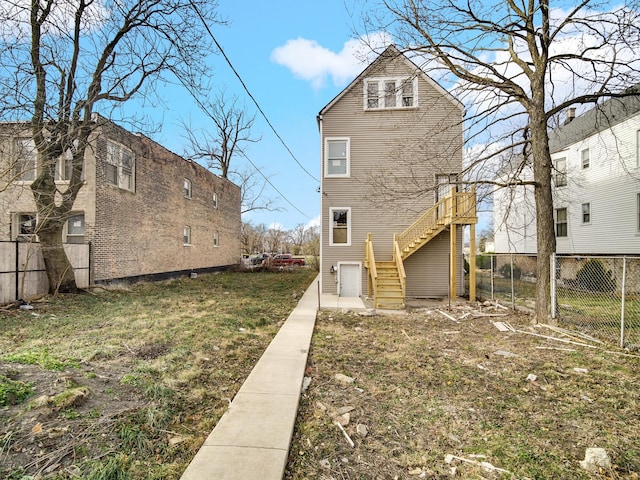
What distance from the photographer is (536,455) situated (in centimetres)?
290

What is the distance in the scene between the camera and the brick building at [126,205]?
11.6 m

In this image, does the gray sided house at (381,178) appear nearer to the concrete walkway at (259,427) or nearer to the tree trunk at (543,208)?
the tree trunk at (543,208)

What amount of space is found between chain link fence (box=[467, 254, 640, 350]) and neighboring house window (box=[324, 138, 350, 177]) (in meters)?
6.50

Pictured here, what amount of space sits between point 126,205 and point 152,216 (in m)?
1.82

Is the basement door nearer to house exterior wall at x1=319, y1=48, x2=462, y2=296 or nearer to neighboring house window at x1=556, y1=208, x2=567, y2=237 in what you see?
Result: house exterior wall at x1=319, y1=48, x2=462, y2=296

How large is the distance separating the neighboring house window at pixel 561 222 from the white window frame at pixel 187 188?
831 inches

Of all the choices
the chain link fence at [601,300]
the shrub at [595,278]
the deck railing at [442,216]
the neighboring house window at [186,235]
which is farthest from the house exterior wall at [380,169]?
the neighboring house window at [186,235]

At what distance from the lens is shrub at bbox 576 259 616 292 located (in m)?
14.1

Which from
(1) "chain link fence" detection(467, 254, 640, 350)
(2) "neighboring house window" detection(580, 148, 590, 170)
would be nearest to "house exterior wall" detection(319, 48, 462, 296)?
(1) "chain link fence" detection(467, 254, 640, 350)

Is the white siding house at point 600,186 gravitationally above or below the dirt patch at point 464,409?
above

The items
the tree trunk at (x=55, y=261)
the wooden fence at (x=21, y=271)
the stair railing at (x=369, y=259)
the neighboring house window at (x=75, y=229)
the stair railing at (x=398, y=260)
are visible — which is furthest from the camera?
the neighboring house window at (x=75, y=229)

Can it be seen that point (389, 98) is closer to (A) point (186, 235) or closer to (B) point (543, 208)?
(B) point (543, 208)

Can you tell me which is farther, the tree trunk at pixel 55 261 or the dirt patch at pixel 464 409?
the tree trunk at pixel 55 261

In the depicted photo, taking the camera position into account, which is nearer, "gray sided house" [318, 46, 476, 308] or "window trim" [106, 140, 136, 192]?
"window trim" [106, 140, 136, 192]
